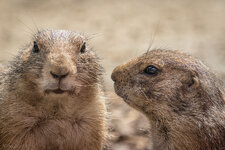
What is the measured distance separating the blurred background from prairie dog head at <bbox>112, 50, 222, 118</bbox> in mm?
3742

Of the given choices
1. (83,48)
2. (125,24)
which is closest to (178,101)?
(83,48)

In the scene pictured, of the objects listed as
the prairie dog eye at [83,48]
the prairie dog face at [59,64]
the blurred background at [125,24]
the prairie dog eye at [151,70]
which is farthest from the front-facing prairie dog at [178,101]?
the blurred background at [125,24]

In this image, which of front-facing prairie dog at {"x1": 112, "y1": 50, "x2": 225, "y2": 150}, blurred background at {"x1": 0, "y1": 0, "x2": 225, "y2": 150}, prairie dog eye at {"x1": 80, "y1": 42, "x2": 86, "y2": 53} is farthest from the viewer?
blurred background at {"x1": 0, "y1": 0, "x2": 225, "y2": 150}

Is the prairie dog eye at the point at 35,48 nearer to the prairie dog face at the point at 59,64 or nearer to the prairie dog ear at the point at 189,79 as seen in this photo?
the prairie dog face at the point at 59,64

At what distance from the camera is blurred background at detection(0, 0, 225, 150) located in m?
12.7

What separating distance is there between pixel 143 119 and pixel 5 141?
12.0ft

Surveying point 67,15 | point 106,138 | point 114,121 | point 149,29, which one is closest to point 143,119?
point 114,121

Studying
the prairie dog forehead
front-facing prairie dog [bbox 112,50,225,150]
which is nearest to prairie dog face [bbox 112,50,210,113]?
front-facing prairie dog [bbox 112,50,225,150]

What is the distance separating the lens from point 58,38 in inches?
264

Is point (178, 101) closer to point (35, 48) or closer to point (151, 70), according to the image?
point (151, 70)

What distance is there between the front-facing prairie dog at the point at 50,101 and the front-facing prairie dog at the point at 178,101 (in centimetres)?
63

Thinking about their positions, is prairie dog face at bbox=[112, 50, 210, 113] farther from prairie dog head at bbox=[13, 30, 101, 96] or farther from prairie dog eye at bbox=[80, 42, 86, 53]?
prairie dog eye at bbox=[80, 42, 86, 53]

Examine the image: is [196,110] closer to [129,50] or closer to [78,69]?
[78,69]

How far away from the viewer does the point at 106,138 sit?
7.62 meters
